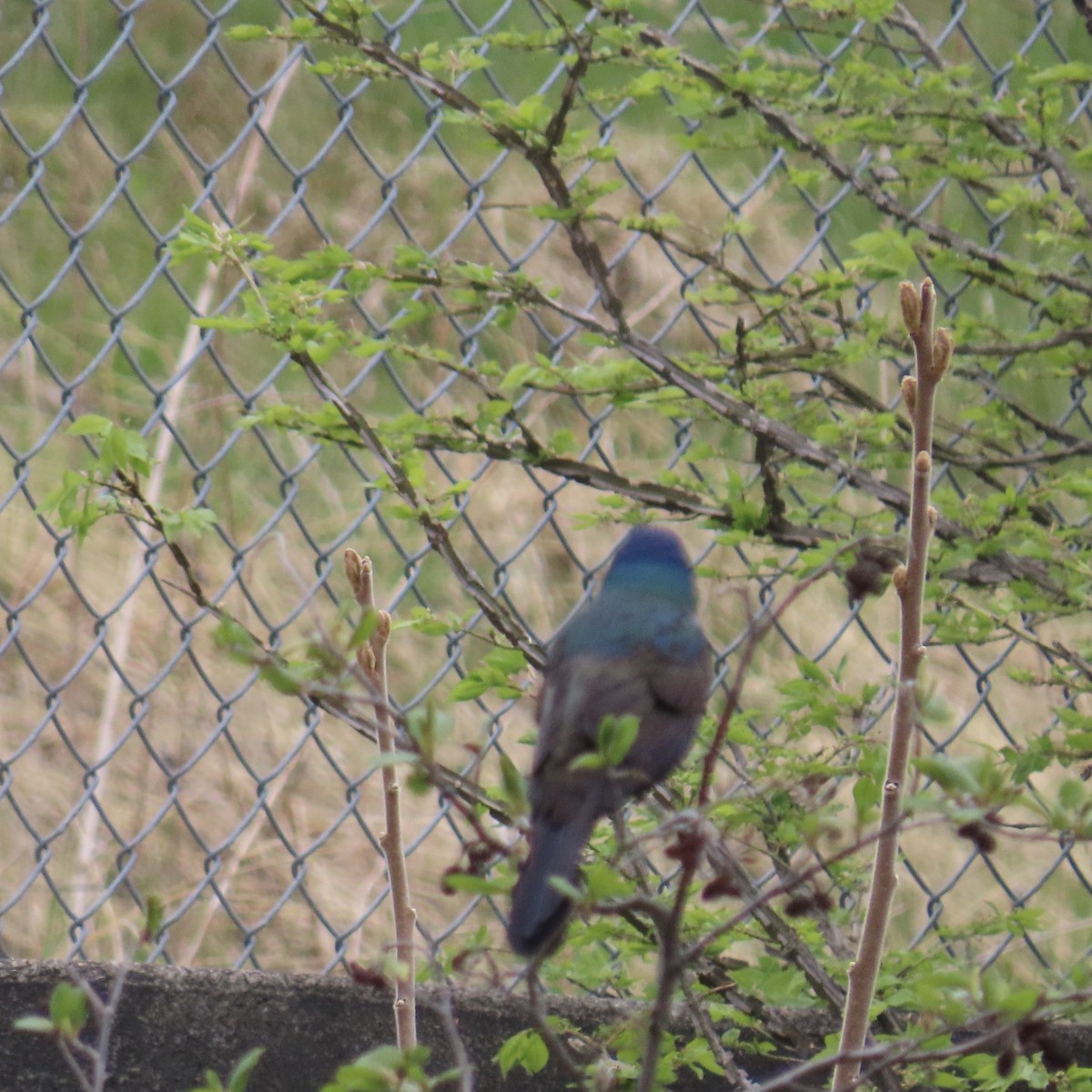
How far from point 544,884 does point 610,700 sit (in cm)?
33

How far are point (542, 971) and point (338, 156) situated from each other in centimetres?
467

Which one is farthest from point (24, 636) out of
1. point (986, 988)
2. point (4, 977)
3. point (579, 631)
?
point (986, 988)

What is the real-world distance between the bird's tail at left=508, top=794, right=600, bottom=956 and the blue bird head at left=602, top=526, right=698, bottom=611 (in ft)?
1.48

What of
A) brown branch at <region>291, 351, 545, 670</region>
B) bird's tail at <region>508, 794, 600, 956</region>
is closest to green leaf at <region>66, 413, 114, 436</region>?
brown branch at <region>291, 351, 545, 670</region>

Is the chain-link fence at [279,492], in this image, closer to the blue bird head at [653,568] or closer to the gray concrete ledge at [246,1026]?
the gray concrete ledge at [246,1026]

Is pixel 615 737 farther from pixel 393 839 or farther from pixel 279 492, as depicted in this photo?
Answer: pixel 279 492

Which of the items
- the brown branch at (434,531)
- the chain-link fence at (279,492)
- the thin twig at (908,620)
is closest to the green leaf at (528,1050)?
the brown branch at (434,531)

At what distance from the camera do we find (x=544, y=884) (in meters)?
1.09

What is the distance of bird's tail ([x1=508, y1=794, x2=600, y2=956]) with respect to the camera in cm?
105

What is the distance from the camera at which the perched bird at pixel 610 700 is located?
1143 millimetres

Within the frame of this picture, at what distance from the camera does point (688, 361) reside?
2.37m

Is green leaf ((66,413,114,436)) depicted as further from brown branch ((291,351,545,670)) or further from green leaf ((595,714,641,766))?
green leaf ((595,714,641,766))

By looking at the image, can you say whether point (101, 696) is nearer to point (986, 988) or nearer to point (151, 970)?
point (151, 970)

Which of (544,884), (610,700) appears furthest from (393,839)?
(610,700)
